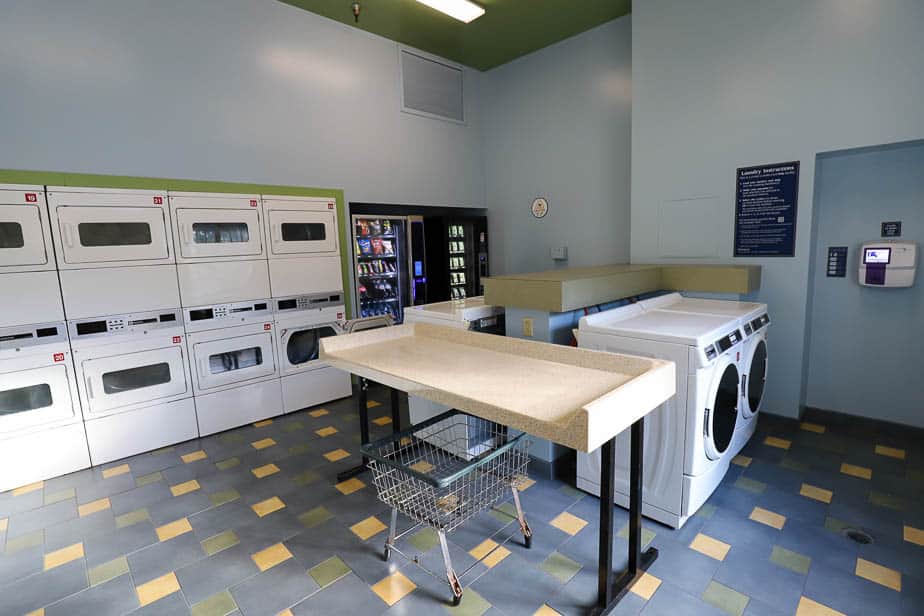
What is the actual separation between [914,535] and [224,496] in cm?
384

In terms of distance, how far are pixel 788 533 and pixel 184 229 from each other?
4432mm

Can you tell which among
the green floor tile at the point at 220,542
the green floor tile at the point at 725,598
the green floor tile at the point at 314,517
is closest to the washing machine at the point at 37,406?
the green floor tile at the point at 220,542

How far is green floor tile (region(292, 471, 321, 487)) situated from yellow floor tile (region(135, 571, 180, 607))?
0.88 metres

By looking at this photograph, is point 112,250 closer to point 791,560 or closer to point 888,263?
point 791,560

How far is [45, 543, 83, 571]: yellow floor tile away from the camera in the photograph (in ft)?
7.64

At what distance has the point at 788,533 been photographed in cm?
234

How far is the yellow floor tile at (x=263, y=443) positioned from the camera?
11.8 feet

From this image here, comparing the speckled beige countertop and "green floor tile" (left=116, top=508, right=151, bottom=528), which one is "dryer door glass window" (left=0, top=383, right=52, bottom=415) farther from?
the speckled beige countertop

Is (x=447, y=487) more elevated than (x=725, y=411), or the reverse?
(x=725, y=411)

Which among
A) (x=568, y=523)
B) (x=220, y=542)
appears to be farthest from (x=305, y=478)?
(x=568, y=523)

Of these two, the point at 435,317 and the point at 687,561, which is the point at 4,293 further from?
the point at 687,561

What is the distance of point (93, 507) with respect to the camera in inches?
112

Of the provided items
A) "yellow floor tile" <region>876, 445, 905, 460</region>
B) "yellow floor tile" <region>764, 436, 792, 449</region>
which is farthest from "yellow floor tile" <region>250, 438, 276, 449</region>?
"yellow floor tile" <region>876, 445, 905, 460</region>

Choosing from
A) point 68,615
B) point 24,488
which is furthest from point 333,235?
point 68,615
